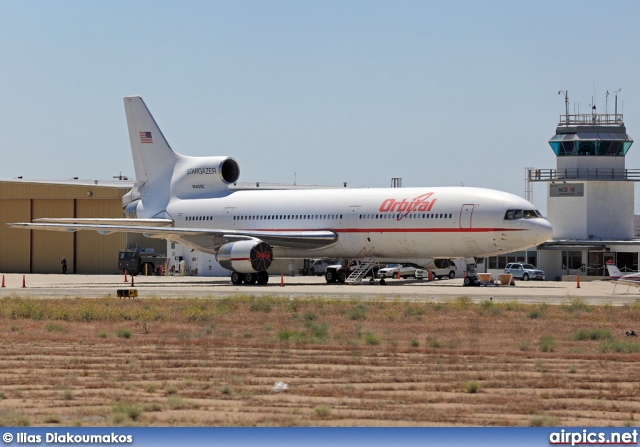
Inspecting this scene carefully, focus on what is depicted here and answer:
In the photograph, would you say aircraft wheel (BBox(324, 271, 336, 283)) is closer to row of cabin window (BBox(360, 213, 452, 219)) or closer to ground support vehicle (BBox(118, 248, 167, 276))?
row of cabin window (BBox(360, 213, 452, 219))

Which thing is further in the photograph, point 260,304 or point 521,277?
point 521,277

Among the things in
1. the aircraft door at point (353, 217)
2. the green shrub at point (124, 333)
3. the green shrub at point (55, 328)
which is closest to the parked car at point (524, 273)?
the aircraft door at point (353, 217)

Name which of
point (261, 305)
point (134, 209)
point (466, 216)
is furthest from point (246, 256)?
point (261, 305)

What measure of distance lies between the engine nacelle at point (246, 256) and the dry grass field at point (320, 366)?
1725cm

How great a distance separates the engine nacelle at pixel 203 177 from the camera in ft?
193

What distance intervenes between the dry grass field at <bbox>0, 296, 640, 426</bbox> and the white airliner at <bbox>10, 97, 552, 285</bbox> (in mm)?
14370

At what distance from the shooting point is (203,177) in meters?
58.9

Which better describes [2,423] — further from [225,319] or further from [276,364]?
[225,319]

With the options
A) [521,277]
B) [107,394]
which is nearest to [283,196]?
[521,277]

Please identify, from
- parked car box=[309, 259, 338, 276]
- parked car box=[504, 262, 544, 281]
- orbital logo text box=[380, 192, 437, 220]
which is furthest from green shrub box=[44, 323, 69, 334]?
parked car box=[309, 259, 338, 276]

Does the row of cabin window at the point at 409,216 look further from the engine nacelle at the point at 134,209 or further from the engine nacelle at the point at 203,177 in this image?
the engine nacelle at the point at 134,209

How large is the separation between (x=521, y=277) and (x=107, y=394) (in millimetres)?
52438

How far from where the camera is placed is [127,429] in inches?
497

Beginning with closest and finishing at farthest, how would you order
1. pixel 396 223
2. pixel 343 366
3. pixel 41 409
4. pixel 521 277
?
pixel 41 409 → pixel 343 366 → pixel 396 223 → pixel 521 277
